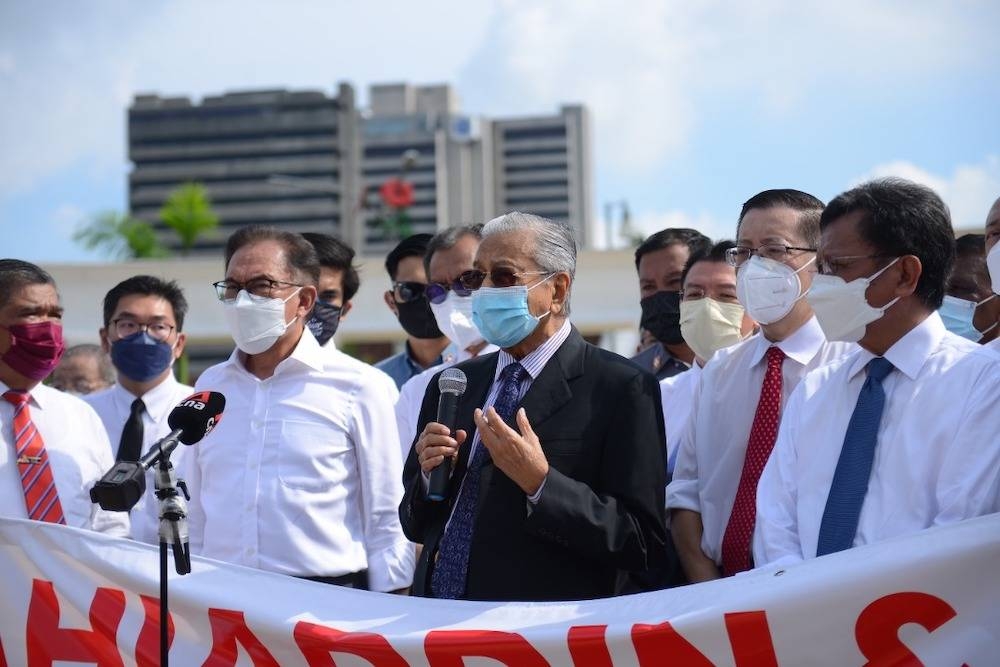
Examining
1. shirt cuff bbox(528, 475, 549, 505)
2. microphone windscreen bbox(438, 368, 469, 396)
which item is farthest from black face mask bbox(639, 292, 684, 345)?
shirt cuff bbox(528, 475, 549, 505)

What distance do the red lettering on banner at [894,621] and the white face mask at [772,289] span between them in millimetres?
1380

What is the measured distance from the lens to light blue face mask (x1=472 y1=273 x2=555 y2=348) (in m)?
3.94

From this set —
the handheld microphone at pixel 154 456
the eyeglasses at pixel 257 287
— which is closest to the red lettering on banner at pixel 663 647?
the handheld microphone at pixel 154 456

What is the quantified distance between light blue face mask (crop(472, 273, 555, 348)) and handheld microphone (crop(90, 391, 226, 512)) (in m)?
0.93

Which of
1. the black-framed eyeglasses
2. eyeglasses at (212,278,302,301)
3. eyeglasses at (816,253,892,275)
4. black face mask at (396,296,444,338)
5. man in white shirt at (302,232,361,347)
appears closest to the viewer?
eyeglasses at (816,253,892,275)

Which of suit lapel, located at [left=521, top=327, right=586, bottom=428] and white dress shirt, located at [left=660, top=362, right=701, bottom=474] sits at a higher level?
suit lapel, located at [left=521, top=327, right=586, bottom=428]

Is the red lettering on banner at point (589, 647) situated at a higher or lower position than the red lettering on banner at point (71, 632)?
higher

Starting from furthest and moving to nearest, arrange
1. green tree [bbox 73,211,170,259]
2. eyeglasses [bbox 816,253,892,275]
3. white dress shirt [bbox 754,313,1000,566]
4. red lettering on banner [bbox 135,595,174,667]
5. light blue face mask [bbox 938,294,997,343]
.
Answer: green tree [bbox 73,211,170,259], light blue face mask [bbox 938,294,997,343], red lettering on banner [bbox 135,595,174,667], eyeglasses [bbox 816,253,892,275], white dress shirt [bbox 754,313,1000,566]

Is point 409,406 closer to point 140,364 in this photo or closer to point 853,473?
point 140,364

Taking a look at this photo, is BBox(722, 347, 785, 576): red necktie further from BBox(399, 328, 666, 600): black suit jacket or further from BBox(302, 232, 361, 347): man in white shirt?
BBox(302, 232, 361, 347): man in white shirt

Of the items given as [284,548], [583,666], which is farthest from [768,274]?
[284,548]

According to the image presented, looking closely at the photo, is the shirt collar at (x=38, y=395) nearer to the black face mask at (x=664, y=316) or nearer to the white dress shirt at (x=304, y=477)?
the white dress shirt at (x=304, y=477)

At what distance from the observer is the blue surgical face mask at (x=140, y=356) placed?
251 inches

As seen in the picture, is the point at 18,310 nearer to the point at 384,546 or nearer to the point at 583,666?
the point at 384,546
